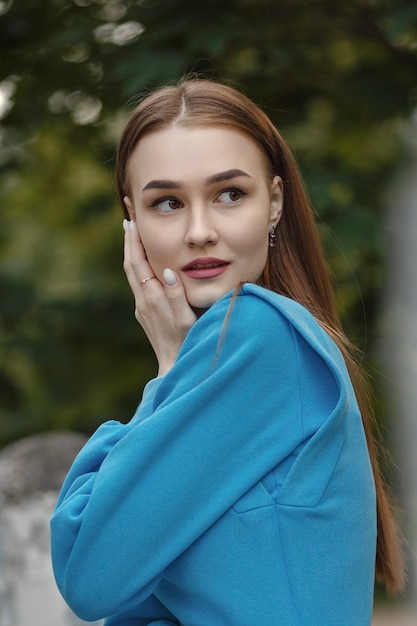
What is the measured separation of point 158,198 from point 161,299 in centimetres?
22

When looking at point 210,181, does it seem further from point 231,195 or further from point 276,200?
point 276,200

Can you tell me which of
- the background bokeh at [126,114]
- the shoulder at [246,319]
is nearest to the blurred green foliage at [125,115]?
the background bokeh at [126,114]

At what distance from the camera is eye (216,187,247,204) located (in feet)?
6.62

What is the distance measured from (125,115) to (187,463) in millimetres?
3187

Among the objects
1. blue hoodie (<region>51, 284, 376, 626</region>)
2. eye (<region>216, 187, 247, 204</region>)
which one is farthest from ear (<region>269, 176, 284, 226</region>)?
blue hoodie (<region>51, 284, 376, 626</region>)

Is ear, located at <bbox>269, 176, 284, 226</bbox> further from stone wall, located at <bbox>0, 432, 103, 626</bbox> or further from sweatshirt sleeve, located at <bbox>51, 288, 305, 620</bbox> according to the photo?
stone wall, located at <bbox>0, 432, 103, 626</bbox>

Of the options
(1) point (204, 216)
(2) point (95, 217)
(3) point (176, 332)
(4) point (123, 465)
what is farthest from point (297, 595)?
(2) point (95, 217)

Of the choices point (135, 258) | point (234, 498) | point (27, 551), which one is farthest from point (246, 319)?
point (27, 551)

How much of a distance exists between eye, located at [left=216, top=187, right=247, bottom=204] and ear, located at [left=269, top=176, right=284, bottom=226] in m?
0.16

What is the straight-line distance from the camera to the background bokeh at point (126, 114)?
4148 millimetres

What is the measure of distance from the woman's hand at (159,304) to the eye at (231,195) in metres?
0.18

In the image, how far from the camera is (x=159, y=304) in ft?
7.00

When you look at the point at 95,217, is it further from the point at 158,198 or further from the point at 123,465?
the point at 123,465

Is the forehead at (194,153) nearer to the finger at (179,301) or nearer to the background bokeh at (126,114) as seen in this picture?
the finger at (179,301)
